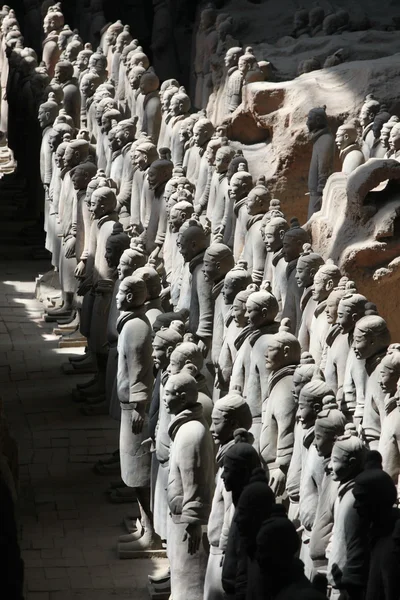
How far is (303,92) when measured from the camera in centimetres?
1308

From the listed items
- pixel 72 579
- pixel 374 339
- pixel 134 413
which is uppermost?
pixel 374 339

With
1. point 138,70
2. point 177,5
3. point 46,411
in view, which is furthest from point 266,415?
point 177,5

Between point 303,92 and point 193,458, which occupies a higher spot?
point 303,92

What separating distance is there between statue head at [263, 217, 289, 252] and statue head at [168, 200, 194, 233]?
0.56 m

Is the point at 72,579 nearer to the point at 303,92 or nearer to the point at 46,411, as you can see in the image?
the point at 46,411

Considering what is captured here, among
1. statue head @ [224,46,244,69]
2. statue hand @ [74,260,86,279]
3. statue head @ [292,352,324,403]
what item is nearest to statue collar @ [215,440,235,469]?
statue head @ [292,352,324,403]

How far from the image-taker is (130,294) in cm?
889

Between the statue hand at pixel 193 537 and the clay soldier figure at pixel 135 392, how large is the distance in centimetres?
130

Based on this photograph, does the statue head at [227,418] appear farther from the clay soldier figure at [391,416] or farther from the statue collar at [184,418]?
the clay soldier figure at [391,416]

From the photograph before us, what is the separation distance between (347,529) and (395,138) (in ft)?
17.1

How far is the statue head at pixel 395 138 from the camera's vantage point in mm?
11125

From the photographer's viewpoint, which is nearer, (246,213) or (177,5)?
(246,213)

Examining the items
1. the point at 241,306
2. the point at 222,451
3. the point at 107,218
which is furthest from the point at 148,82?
A: the point at 222,451

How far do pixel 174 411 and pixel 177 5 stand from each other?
12.8m
